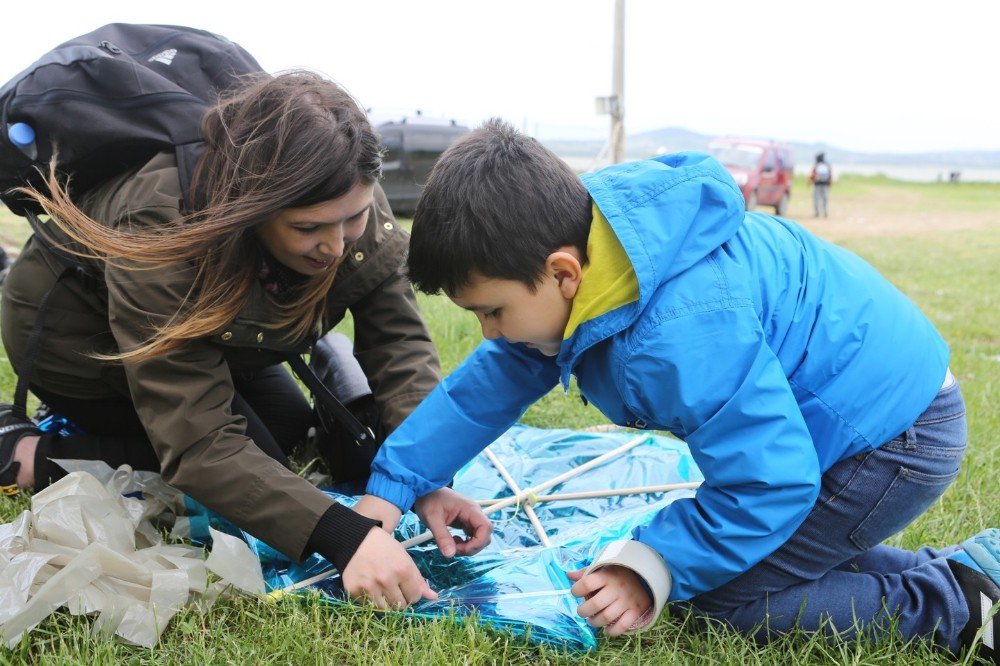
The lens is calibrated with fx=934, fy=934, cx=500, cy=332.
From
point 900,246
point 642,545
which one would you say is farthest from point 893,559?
point 900,246

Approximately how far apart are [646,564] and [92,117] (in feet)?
4.30

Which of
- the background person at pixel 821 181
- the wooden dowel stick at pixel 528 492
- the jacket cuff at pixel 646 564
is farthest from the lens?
the background person at pixel 821 181

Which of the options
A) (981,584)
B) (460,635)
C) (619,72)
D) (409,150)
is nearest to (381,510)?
(460,635)

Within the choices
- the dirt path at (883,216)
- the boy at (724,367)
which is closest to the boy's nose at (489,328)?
the boy at (724,367)

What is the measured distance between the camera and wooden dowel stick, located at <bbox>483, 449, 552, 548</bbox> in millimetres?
2058

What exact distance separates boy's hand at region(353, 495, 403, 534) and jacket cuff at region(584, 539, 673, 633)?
0.48m

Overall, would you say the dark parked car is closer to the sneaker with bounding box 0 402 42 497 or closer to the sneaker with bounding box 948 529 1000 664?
the sneaker with bounding box 0 402 42 497

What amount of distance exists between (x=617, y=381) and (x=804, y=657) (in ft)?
1.82

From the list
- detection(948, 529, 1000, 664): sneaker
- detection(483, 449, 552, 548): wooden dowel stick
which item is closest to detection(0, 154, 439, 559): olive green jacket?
detection(483, 449, 552, 548): wooden dowel stick

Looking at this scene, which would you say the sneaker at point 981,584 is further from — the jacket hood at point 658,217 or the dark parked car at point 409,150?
the dark parked car at point 409,150

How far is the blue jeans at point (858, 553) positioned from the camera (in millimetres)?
1590

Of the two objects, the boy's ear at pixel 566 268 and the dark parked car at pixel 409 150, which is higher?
the boy's ear at pixel 566 268

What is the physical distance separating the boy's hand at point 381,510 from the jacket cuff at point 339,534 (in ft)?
0.31

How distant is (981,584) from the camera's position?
162 cm
